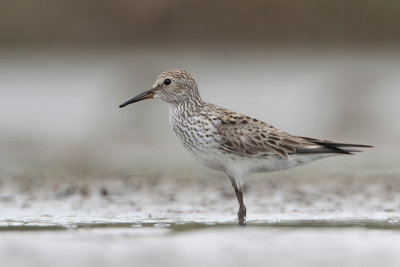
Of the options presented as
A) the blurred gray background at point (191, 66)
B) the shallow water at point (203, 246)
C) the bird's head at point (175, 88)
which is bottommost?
the shallow water at point (203, 246)

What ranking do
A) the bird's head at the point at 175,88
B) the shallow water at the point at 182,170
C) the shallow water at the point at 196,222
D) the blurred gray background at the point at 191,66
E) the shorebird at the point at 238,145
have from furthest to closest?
the blurred gray background at the point at 191,66 → the bird's head at the point at 175,88 → the shorebird at the point at 238,145 → the shallow water at the point at 182,170 → the shallow water at the point at 196,222

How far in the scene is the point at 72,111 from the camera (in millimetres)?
21891

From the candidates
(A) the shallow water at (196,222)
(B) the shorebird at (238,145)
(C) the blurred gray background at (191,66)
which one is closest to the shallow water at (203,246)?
(A) the shallow water at (196,222)

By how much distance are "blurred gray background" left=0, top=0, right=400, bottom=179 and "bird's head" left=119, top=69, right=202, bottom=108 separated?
5.64 metres

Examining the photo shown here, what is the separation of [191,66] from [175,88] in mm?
15679

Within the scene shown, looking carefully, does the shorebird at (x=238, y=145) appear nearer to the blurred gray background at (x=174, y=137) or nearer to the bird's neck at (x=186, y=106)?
the bird's neck at (x=186, y=106)

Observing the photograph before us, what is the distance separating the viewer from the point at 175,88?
10883 millimetres

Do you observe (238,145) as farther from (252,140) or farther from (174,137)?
(174,137)

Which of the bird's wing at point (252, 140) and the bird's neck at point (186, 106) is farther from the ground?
the bird's neck at point (186, 106)

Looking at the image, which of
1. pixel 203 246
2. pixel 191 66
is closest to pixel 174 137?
pixel 191 66

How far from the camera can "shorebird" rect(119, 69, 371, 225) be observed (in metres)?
10.1

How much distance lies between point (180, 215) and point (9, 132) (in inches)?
375

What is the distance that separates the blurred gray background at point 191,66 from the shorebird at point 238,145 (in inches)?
242

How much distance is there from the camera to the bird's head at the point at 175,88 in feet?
35.4
